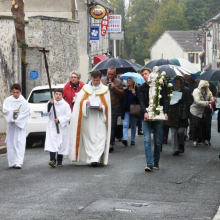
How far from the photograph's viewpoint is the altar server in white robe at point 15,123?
12.4m

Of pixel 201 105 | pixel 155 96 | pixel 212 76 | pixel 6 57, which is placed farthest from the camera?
pixel 6 57

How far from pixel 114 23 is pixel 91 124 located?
41.5 metres

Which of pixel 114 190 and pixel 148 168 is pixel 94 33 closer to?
pixel 148 168

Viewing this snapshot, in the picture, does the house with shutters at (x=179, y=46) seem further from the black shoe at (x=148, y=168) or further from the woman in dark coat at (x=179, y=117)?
the black shoe at (x=148, y=168)

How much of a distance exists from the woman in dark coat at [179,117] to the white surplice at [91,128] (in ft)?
7.30

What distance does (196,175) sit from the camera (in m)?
10.9

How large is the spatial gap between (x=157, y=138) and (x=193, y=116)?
5078 millimetres

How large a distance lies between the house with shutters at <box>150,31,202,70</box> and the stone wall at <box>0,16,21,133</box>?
76.7m

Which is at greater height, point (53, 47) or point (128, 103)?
point (53, 47)

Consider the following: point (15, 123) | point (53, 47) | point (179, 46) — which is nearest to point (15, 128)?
point (15, 123)

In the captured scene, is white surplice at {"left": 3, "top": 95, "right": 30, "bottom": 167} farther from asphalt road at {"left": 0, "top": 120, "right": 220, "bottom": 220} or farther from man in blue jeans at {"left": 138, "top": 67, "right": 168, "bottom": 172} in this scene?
man in blue jeans at {"left": 138, "top": 67, "right": 168, "bottom": 172}

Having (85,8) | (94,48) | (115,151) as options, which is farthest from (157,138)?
(94,48)

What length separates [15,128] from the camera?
492 inches

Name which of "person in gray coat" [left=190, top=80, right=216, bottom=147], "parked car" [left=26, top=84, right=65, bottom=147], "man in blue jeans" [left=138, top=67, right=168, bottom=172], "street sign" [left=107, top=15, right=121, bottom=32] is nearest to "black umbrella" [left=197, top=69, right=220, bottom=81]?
"person in gray coat" [left=190, top=80, right=216, bottom=147]
